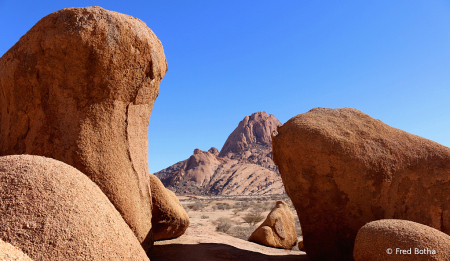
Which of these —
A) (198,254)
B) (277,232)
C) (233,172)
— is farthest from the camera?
(233,172)

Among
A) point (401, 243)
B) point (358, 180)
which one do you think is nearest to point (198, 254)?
point (358, 180)

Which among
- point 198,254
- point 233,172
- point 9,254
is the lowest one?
point 198,254

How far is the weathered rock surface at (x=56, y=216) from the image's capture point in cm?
188

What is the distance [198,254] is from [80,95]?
3.10 metres

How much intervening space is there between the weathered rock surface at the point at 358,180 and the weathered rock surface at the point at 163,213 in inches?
85.9

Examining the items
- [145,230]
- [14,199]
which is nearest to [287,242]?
[145,230]

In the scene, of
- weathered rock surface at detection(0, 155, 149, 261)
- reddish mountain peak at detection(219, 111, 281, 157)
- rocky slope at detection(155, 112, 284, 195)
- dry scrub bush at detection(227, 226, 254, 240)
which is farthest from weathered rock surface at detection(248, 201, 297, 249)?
reddish mountain peak at detection(219, 111, 281, 157)

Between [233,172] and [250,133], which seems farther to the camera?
[250,133]

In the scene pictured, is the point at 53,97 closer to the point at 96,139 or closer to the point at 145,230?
the point at 96,139

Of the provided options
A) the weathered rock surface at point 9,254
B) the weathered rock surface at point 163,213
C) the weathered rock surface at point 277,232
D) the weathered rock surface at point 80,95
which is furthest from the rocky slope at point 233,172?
the weathered rock surface at point 9,254

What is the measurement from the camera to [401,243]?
3.08 meters

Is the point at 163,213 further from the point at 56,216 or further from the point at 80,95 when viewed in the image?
the point at 56,216

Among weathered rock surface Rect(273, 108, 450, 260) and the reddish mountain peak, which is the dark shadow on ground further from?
the reddish mountain peak

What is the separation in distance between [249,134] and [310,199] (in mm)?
72903
